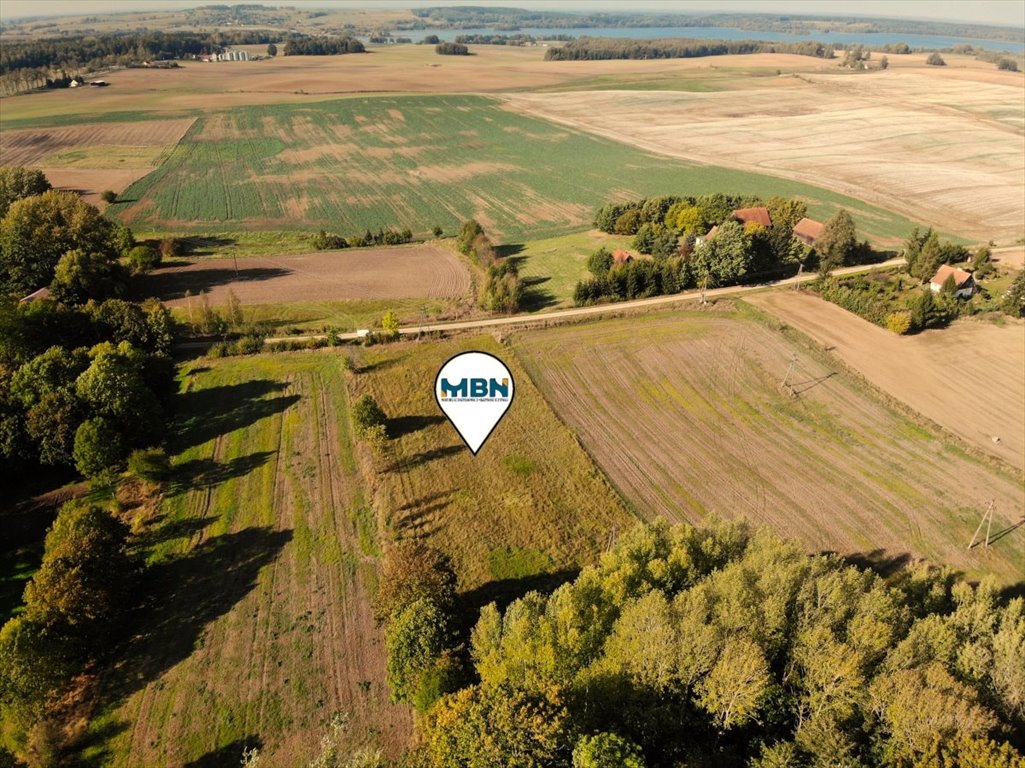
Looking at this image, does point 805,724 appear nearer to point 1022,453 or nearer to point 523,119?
point 1022,453

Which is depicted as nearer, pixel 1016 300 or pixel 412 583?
pixel 412 583

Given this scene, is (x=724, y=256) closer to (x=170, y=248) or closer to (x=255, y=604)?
(x=255, y=604)

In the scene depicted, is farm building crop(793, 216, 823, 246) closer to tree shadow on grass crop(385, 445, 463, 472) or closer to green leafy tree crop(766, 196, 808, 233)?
green leafy tree crop(766, 196, 808, 233)

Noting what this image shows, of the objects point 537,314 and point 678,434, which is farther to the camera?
point 537,314

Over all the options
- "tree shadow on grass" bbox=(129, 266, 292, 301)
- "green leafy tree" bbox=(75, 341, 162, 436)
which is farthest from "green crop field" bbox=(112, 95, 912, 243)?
"green leafy tree" bbox=(75, 341, 162, 436)

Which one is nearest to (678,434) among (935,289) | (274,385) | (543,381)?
(543,381)

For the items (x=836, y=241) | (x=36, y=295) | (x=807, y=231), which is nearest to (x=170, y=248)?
(x=36, y=295)

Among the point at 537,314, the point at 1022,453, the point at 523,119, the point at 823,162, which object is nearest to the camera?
the point at 1022,453
